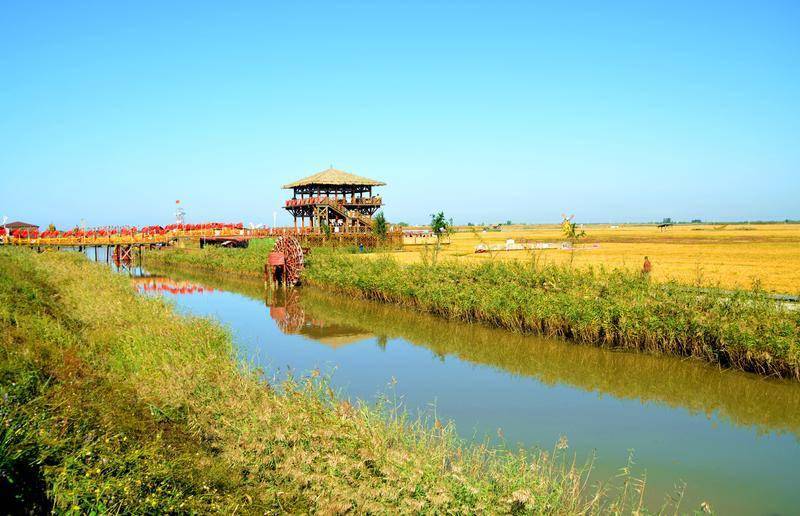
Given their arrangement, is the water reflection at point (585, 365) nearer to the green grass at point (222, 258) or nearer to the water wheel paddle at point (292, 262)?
the water wheel paddle at point (292, 262)

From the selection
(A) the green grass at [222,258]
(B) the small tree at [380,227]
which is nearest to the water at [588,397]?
(A) the green grass at [222,258]

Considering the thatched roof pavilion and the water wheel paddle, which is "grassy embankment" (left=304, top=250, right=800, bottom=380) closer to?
the water wheel paddle

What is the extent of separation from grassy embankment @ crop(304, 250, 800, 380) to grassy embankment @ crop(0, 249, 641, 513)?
274 inches

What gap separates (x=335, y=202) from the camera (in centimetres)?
5297

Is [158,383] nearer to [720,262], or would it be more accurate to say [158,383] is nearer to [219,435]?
[219,435]

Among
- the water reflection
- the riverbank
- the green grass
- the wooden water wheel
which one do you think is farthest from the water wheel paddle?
the water reflection

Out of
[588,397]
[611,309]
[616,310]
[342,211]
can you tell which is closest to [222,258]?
[342,211]

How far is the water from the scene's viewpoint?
8430 millimetres

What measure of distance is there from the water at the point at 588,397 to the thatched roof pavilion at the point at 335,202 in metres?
32.2

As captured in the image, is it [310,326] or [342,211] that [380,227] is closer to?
[342,211]

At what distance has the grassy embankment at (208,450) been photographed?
201 inches

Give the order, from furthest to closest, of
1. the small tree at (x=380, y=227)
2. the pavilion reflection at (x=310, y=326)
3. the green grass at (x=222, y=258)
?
the small tree at (x=380, y=227) < the green grass at (x=222, y=258) < the pavilion reflection at (x=310, y=326)

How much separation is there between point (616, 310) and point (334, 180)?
129 ft

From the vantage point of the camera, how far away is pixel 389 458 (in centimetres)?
612
